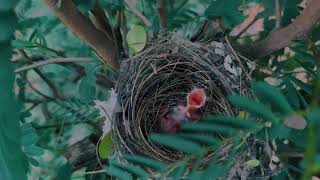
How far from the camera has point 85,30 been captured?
0.85 metres

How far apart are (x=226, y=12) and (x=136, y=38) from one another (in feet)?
0.50

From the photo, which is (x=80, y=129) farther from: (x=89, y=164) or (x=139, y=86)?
(x=139, y=86)

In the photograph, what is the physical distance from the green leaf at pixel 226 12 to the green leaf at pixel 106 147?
258 millimetres

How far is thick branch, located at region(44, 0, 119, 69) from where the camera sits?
79 centimetres

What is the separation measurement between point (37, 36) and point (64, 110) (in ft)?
0.92

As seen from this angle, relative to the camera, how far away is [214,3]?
2.97 feet

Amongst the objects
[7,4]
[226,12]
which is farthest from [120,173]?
[226,12]

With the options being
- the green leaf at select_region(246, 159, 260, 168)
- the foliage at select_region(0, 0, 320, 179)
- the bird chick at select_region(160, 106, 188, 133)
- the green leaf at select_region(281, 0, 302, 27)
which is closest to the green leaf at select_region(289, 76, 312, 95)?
the foliage at select_region(0, 0, 320, 179)

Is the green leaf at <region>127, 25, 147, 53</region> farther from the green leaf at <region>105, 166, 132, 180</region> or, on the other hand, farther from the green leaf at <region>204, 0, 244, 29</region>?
the green leaf at <region>105, 166, 132, 180</region>

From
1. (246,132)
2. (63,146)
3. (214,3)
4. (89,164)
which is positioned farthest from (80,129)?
(246,132)

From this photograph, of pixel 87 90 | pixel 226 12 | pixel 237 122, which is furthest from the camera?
pixel 87 90

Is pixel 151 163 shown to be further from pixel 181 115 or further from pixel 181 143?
pixel 181 115

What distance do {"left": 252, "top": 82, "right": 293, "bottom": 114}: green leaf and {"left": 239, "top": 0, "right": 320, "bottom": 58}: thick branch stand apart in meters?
0.28

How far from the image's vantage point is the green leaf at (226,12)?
0.90 meters
